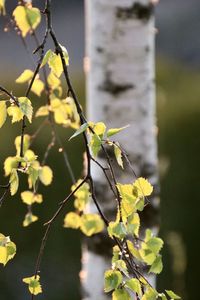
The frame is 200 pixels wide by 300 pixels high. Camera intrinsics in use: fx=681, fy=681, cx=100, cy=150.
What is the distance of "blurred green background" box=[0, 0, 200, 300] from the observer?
3.30m

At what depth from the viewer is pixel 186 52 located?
20.2ft

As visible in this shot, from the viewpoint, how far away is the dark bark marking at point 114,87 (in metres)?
1.39

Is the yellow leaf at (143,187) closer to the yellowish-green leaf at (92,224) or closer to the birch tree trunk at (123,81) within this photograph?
the yellowish-green leaf at (92,224)

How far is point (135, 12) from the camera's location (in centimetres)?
135

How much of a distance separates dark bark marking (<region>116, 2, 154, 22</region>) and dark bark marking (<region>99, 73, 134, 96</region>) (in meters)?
0.12

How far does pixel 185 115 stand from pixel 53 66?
4028mm

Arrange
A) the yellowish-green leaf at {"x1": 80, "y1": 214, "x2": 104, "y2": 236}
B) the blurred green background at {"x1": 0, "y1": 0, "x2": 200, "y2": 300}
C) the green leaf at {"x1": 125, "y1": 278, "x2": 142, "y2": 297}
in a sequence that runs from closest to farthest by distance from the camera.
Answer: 1. the green leaf at {"x1": 125, "y1": 278, "x2": 142, "y2": 297}
2. the yellowish-green leaf at {"x1": 80, "y1": 214, "x2": 104, "y2": 236}
3. the blurred green background at {"x1": 0, "y1": 0, "x2": 200, "y2": 300}

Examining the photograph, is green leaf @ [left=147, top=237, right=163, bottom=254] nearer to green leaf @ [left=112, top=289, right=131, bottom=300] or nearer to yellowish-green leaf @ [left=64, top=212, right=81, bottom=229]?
green leaf @ [left=112, top=289, right=131, bottom=300]

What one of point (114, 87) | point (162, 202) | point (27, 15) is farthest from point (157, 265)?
point (162, 202)

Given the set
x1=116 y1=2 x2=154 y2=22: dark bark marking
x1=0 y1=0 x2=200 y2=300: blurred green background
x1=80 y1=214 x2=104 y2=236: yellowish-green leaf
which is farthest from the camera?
x1=0 y1=0 x2=200 y2=300: blurred green background

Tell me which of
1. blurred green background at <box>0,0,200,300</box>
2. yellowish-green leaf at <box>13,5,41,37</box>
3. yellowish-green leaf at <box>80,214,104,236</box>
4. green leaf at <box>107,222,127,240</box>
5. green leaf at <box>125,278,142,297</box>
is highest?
yellowish-green leaf at <box>13,5,41,37</box>

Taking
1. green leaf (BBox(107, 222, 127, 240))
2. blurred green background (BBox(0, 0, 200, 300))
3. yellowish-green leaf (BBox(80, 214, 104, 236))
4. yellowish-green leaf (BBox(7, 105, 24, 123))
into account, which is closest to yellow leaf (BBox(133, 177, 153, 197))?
green leaf (BBox(107, 222, 127, 240))

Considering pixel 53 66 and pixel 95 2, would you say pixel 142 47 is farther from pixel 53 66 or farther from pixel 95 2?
pixel 53 66

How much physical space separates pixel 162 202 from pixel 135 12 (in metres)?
2.58
